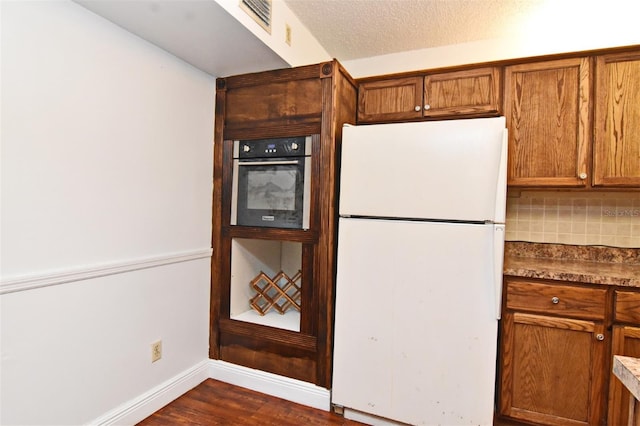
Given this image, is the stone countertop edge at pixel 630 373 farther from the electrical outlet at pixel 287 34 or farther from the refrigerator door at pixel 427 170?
the electrical outlet at pixel 287 34

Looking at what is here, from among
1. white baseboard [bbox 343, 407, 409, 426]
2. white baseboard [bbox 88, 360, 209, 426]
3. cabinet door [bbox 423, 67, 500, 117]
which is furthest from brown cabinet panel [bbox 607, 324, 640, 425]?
white baseboard [bbox 88, 360, 209, 426]

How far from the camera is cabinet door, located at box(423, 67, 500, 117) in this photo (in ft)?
6.71

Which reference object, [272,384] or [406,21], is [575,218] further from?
[272,384]

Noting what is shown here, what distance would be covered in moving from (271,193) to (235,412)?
1.31 m

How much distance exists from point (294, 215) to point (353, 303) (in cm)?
63

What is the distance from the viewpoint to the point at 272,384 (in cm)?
212

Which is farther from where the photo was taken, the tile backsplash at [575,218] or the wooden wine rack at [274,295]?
the wooden wine rack at [274,295]

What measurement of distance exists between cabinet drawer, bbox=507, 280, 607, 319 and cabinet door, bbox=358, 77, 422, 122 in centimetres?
122

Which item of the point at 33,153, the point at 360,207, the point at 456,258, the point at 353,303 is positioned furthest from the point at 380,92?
the point at 33,153

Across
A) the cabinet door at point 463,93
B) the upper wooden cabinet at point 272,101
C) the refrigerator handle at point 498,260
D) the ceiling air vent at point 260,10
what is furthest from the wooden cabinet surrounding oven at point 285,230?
the refrigerator handle at point 498,260

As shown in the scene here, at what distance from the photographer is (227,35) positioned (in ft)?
5.58

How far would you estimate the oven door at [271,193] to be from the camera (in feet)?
6.75

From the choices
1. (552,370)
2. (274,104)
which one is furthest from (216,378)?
(552,370)

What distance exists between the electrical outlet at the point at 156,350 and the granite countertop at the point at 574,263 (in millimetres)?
1975
